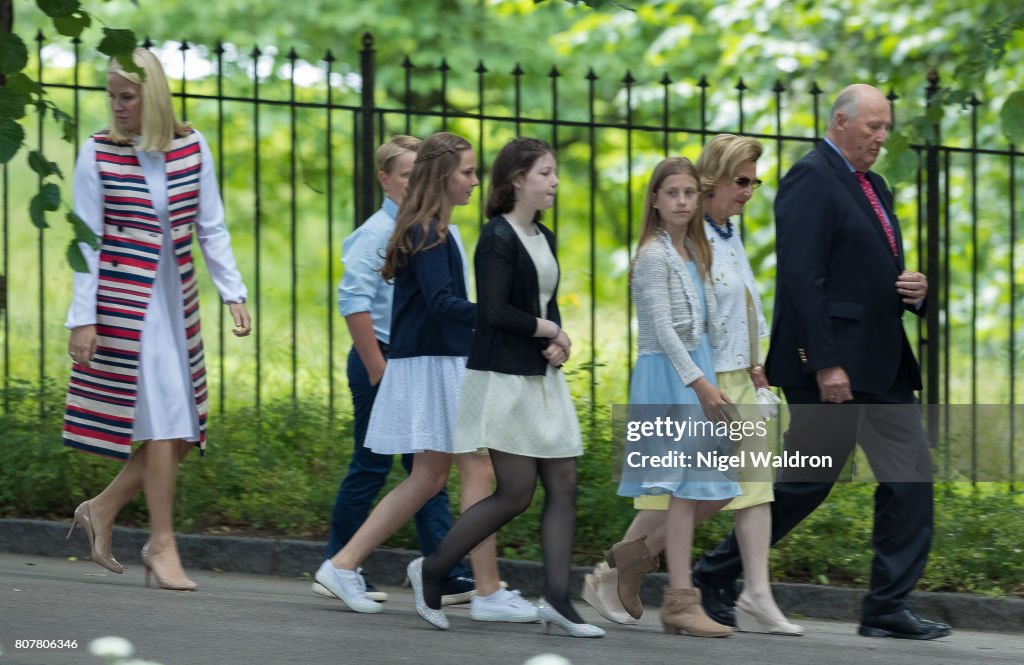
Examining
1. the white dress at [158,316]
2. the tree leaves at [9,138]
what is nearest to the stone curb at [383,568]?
the white dress at [158,316]

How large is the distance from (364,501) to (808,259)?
1902 mm

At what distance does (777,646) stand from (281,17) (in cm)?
1464

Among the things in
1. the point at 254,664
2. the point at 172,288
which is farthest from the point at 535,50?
the point at 254,664

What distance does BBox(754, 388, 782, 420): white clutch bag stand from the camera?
223 inches

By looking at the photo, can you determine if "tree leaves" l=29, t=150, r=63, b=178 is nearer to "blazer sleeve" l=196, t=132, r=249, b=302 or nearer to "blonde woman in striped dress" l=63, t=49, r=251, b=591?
"blonde woman in striped dress" l=63, t=49, r=251, b=591

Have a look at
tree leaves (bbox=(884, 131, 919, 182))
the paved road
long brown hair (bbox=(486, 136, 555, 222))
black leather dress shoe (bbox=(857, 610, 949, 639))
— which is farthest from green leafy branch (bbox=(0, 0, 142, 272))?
tree leaves (bbox=(884, 131, 919, 182))

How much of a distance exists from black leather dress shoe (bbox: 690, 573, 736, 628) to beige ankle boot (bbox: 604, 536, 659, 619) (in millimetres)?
228

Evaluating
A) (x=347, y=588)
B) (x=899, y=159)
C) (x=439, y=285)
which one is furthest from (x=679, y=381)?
(x=899, y=159)

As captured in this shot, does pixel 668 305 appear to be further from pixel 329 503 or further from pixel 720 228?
pixel 329 503

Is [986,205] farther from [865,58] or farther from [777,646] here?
[777,646]

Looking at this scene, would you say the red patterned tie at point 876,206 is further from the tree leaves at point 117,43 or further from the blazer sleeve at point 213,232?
the tree leaves at point 117,43

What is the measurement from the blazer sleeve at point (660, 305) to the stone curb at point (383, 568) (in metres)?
1.36

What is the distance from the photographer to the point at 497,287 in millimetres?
5324

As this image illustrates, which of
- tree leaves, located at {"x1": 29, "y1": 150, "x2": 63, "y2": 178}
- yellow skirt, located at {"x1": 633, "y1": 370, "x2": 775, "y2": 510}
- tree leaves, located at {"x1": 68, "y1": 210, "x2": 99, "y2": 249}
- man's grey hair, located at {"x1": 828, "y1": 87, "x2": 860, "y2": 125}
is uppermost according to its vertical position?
man's grey hair, located at {"x1": 828, "y1": 87, "x2": 860, "y2": 125}
